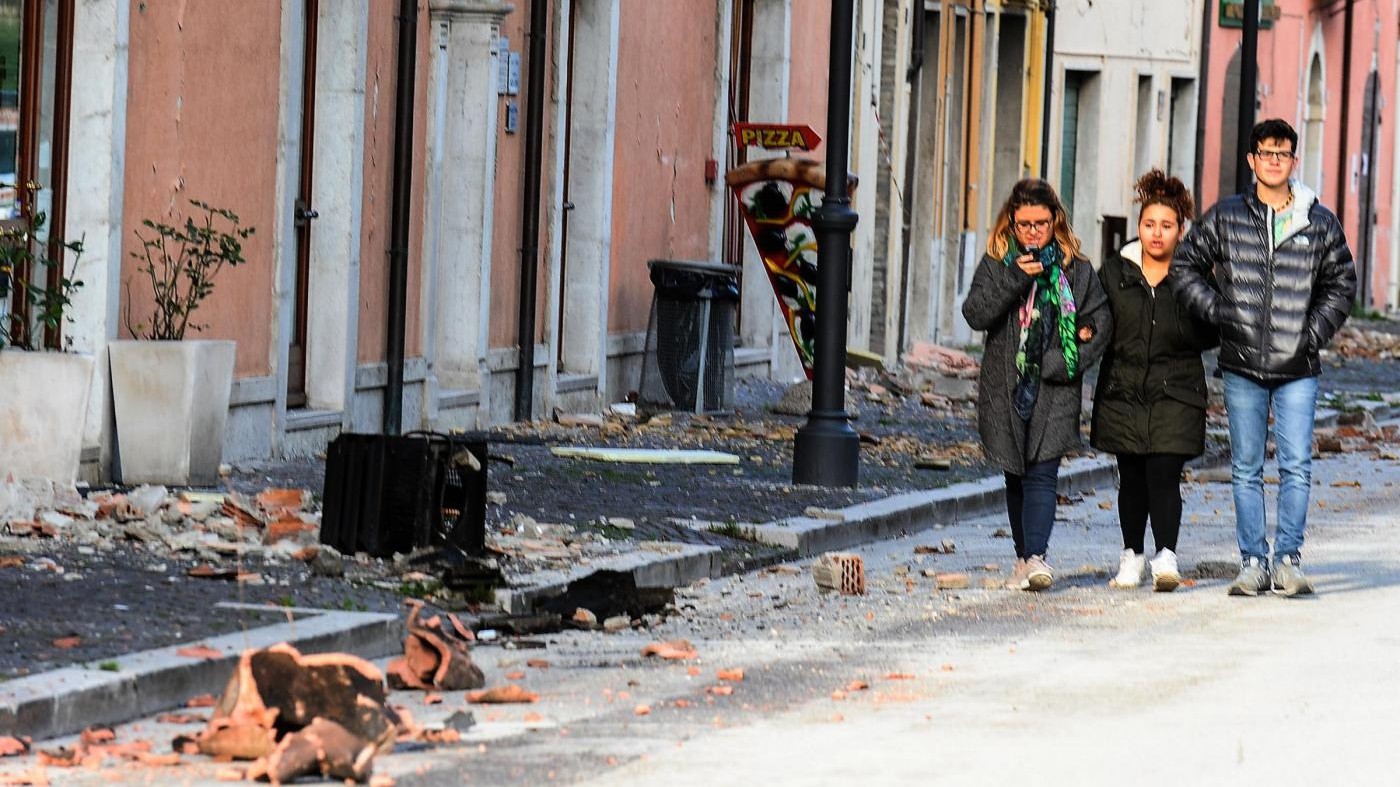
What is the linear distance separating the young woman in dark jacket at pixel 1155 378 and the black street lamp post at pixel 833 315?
3824 millimetres

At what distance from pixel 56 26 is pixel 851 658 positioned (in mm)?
5945

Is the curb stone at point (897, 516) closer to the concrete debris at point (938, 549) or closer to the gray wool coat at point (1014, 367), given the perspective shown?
the concrete debris at point (938, 549)

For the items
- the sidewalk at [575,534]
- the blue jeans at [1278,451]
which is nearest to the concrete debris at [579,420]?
the sidewalk at [575,534]

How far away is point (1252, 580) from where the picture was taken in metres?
11.1

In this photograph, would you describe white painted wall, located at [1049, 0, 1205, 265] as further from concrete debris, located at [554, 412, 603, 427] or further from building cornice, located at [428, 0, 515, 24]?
building cornice, located at [428, 0, 515, 24]

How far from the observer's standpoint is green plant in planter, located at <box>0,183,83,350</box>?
1252 centimetres

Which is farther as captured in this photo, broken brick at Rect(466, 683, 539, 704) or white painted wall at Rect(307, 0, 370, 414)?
white painted wall at Rect(307, 0, 370, 414)

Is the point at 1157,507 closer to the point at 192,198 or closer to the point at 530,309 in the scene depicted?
the point at 192,198

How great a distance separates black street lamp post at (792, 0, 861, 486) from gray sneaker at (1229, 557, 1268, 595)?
4.25 meters

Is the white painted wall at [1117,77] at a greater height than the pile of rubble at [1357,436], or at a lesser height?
greater

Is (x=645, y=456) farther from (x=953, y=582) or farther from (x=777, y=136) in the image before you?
(x=953, y=582)

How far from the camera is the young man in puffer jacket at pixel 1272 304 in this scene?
432 inches

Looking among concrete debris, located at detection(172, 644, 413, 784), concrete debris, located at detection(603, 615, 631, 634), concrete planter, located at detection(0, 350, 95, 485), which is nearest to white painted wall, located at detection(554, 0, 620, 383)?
concrete planter, located at detection(0, 350, 95, 485)

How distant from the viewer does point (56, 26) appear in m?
13.4
